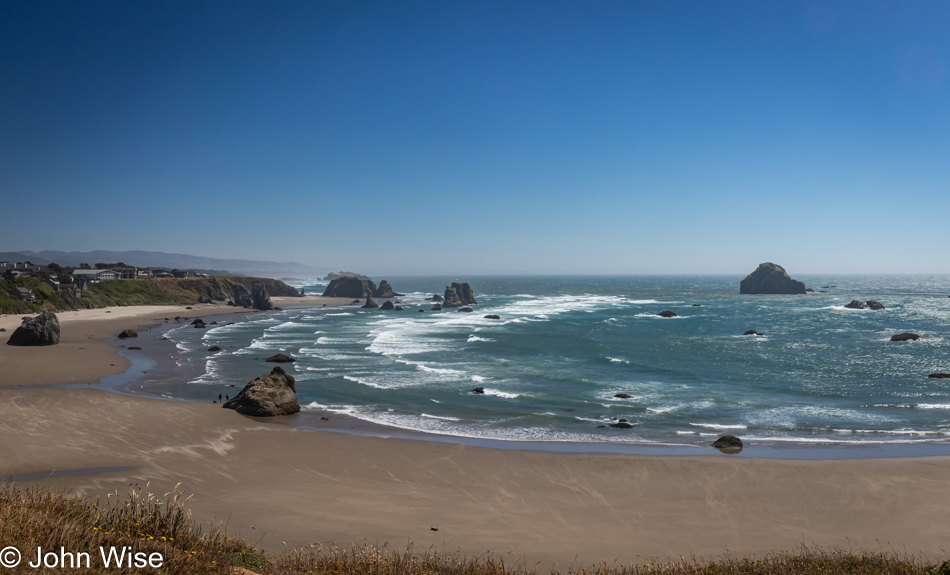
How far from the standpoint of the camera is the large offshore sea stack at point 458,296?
107 meters

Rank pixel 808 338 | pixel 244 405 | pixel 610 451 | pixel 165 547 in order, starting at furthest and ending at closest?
pixel 808 338 → pixel 244 405 → pixel 610 451 → pixel 165 547

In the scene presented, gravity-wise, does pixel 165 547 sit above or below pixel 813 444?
above

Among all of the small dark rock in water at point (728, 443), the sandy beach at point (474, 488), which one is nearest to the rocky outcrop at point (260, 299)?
the sandy beach at point (474, 488)

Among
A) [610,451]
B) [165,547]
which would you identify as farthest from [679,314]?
[165,547]

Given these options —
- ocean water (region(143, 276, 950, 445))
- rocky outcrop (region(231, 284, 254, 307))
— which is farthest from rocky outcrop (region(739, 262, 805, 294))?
rocky outcrop (region(231, 284, 254, 307))

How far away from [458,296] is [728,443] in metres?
88.9

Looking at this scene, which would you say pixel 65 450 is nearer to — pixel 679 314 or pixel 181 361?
pixel 181 361

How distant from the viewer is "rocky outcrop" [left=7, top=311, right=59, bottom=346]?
144 feet

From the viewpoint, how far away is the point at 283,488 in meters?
16.2

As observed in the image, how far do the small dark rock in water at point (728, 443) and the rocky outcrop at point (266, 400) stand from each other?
1955 cm

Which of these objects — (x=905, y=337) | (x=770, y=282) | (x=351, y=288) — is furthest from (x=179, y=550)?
(x=770, y=282)

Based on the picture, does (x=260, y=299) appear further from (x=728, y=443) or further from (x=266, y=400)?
(x=728, y=443)

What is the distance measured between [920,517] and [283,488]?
18.6 meters

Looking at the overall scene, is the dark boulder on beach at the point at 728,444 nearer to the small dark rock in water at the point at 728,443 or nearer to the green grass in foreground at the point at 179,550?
the small dark rock in water at the point at 728,443
